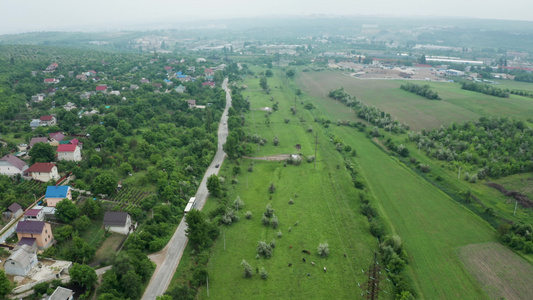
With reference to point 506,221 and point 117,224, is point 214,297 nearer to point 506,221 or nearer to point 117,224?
point 117,224

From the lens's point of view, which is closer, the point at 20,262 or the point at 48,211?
the point at 20,262

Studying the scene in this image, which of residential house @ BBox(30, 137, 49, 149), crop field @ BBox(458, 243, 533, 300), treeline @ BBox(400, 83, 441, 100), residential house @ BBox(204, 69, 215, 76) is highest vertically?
residential house @ BBox(204, 69, 215, 76)

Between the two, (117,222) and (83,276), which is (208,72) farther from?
(83,276)

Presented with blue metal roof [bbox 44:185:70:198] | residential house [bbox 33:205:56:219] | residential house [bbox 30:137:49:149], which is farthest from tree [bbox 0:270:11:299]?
residential house [bbox 30:137:49:149]

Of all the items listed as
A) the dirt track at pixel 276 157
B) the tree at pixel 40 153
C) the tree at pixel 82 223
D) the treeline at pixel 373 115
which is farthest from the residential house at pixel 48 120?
the treeline at pixel 373 115

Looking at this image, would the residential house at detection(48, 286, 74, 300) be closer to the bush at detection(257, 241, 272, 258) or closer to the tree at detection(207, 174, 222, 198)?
the bush at detection(257, 241, 272, 258)

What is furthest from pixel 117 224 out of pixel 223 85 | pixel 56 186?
pixel 223 85

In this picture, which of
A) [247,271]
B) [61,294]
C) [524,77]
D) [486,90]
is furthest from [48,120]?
[524,77]
